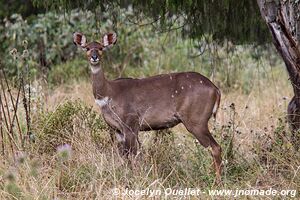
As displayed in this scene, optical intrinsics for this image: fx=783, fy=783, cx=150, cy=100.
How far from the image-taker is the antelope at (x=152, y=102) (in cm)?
750

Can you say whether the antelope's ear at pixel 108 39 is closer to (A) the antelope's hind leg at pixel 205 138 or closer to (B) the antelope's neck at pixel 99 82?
(B) the antelope's neck at pixel 99 82

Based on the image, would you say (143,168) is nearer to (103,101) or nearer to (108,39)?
(103,101)

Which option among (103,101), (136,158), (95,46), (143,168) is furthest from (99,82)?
(143,168)

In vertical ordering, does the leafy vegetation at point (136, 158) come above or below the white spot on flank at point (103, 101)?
below

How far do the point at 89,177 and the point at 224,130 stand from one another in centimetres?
170

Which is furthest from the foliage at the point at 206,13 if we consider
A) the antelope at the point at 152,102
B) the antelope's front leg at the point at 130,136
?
the antelope's front leg at the point at 130,136

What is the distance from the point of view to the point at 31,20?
14156mm

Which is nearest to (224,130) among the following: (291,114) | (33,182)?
(291,114)

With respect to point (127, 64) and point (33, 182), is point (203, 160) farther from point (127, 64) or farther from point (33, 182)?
point (127, 64)

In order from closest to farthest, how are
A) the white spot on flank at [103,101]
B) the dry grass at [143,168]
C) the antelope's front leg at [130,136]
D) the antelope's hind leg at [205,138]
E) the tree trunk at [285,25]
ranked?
the dry grass at [143,168] < the tree trunk at [285,25] < the antelope's hind leg at [205,138] < the antelope's front leg at [130,136] < the white spot on flank at [103,101]

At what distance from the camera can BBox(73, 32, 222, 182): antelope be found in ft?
24.6

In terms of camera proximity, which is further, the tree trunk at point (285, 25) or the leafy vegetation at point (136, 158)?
the tree trunk at point (285, 25)

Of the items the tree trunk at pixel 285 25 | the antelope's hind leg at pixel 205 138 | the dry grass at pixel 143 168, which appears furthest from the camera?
the antelope's hind leg at pixel 205 138

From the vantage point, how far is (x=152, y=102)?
7.73 m
